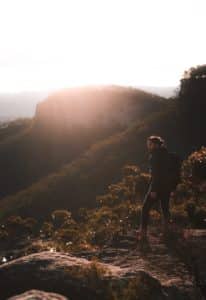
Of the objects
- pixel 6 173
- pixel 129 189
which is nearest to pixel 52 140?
pixel 6 173

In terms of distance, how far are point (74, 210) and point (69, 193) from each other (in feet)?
9.41

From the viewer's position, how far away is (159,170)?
817cm

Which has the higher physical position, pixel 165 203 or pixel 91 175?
pixel 165 203

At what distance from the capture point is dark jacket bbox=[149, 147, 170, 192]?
8133mm

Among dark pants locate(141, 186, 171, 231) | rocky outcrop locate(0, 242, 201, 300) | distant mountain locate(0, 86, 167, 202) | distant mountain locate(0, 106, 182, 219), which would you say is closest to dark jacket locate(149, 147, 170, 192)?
dark pants locate(141, 186, 171, 231)

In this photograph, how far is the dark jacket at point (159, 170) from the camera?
8.13 meters

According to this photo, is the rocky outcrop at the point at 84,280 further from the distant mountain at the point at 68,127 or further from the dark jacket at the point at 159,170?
the distant mountain at the point at 68,127

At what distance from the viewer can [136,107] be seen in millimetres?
45594

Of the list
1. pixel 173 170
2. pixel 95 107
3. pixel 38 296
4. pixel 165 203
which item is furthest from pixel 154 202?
pixel 95 107

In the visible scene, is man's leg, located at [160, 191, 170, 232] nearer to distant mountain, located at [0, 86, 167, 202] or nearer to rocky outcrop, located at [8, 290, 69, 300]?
rocky outcrop, located at [8, 290, 69, 300]

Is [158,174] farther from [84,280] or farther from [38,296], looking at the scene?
[38,296]

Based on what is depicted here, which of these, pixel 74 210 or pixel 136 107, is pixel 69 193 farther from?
pixel 136 107

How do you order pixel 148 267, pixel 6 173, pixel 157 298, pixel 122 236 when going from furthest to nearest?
pixel 6 173 < pixel 122 236 < pixel 148 267 < pixel 157 298

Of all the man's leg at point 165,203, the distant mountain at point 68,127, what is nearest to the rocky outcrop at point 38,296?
the man's leg at point 165,203
